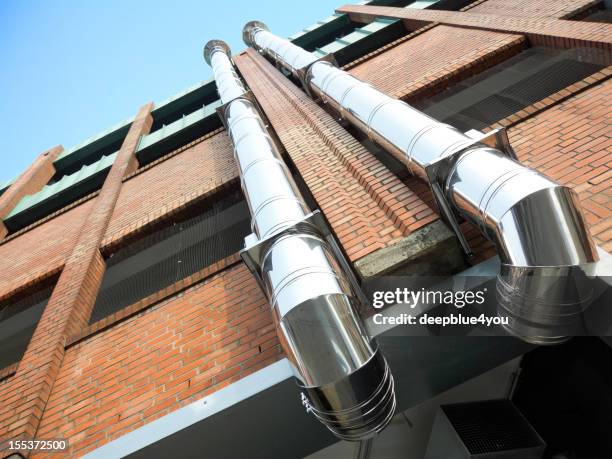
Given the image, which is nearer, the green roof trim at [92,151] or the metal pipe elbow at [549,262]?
the metal pipe elbow at [549,262]

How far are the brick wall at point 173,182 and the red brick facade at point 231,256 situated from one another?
5cm

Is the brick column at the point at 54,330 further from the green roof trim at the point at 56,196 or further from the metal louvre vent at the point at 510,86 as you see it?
the metal louvre vent at the point at 510,86

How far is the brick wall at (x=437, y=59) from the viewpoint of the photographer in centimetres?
602

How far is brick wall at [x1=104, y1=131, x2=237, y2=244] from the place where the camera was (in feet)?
20.9

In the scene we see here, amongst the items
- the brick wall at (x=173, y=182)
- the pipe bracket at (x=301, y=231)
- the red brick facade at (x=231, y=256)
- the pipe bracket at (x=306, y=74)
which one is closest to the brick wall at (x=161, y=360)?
the red brick facade at (x=231, y=256)

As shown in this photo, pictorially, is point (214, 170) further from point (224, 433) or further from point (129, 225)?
point (224, 433)

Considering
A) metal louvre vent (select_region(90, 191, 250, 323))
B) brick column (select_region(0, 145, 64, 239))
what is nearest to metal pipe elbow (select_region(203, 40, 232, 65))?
brick column (select_region(0, 145, 64, 239))

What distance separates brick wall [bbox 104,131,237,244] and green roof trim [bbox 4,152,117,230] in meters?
2.53

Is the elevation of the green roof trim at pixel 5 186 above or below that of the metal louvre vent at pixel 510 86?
above

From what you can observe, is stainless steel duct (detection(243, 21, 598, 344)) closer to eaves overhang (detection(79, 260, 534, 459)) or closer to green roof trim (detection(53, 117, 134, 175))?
eaves overhang (detection(79, 260, 534, 459))

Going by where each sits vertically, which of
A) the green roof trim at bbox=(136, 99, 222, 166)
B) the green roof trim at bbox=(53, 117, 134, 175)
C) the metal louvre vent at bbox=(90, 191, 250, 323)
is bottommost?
the metal louvre vent at bbox=(90, 191, 250, 323)

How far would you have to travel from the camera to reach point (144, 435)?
297cm

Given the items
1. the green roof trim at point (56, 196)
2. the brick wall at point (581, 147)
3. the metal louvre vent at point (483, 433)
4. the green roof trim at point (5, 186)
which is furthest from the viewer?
the green roof trim at point (5, 186)

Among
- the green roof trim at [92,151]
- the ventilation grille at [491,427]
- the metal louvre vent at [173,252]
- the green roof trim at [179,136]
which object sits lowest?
the ventilation grille at [491,427]
